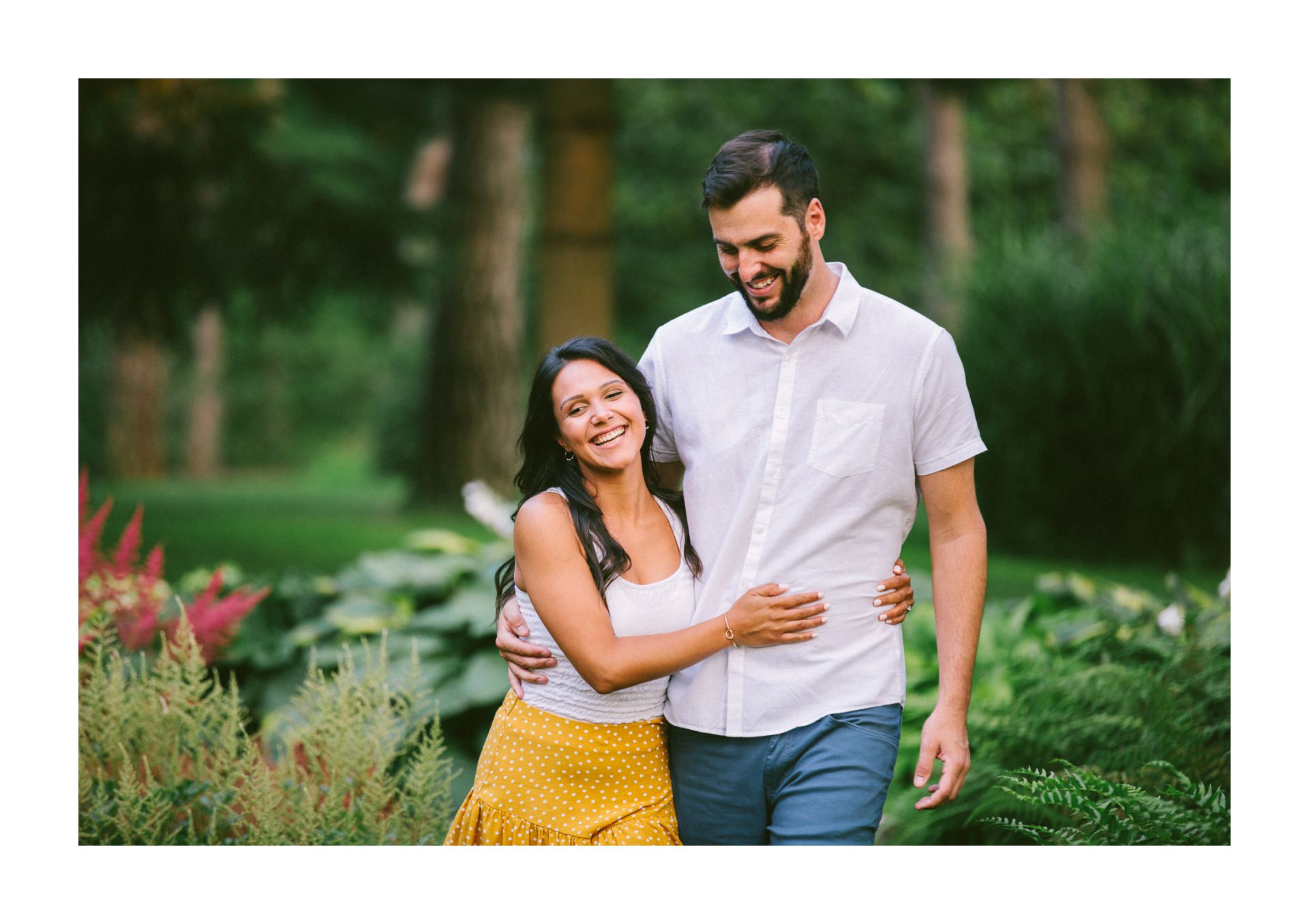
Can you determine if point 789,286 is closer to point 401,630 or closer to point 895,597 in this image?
point 895,597

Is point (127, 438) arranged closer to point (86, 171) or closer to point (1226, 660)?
point (86, 171)

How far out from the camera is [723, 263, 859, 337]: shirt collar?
243 cm

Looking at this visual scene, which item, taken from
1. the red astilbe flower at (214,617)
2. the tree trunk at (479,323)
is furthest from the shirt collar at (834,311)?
the tree trunk at (479,323)

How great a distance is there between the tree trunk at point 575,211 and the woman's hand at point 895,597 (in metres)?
4.20

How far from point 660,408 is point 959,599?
755 millimetres

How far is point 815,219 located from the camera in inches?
94.9

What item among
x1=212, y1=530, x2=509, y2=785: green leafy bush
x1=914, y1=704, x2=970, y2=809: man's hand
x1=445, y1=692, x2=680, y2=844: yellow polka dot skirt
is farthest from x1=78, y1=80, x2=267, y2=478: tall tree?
x1=914, y1=704, x2=970, y2=809: man's hand

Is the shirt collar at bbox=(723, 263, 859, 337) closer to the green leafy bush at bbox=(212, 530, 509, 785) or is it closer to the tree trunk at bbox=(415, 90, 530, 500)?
the green leafy bush at bbox=(212, 530, 509, 785)

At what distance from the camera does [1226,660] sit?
11.1 ft

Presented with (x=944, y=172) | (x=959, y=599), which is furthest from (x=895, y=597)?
(x=944, y=172)

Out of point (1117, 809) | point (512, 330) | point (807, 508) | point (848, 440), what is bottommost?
point (1117, 809)
